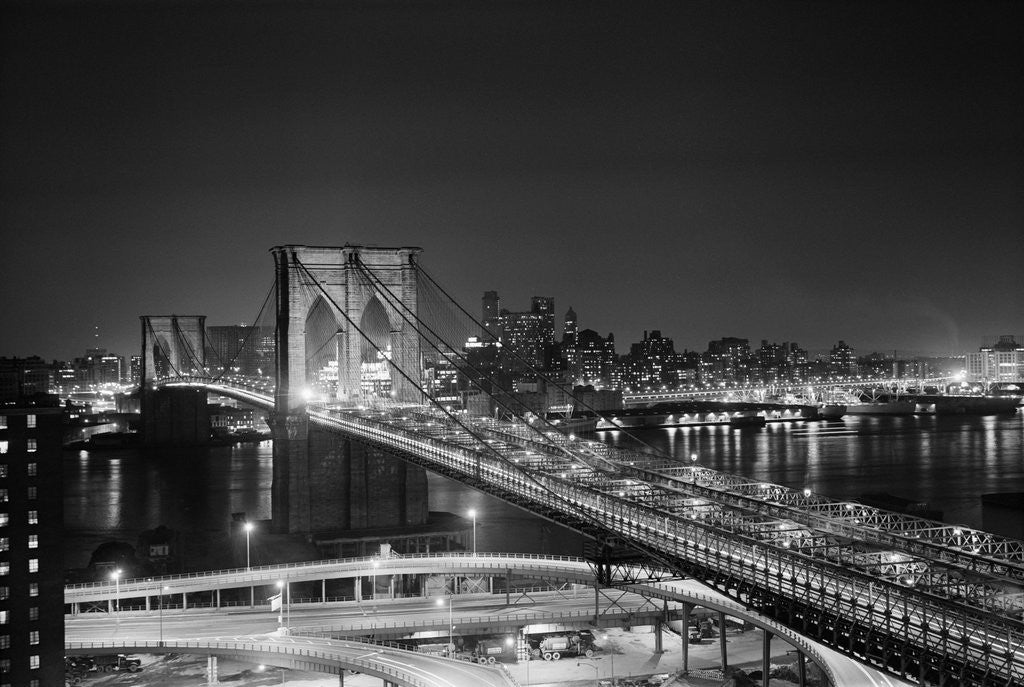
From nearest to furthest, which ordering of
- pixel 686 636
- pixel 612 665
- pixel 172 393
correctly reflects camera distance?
pixel 612 665 < pixel 686 636 < pixel 172 393

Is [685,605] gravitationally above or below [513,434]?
below

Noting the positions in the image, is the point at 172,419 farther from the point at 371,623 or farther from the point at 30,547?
the point at 30,547

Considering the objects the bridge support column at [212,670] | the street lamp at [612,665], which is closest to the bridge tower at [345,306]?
the bridge support column at [212,670]

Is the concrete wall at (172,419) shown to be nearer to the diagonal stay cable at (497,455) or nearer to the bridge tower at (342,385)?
the bridge tower at (342,385)

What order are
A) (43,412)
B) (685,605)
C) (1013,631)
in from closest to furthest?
(1013,631)
(43,412)
(685,605)

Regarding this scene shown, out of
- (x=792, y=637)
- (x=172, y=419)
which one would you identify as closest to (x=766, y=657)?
(x=792, y=637)

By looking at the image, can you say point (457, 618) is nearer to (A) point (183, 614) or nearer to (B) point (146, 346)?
(A) point (183, 614)

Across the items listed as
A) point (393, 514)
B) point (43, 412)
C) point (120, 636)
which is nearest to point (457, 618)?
point (120, 636)
